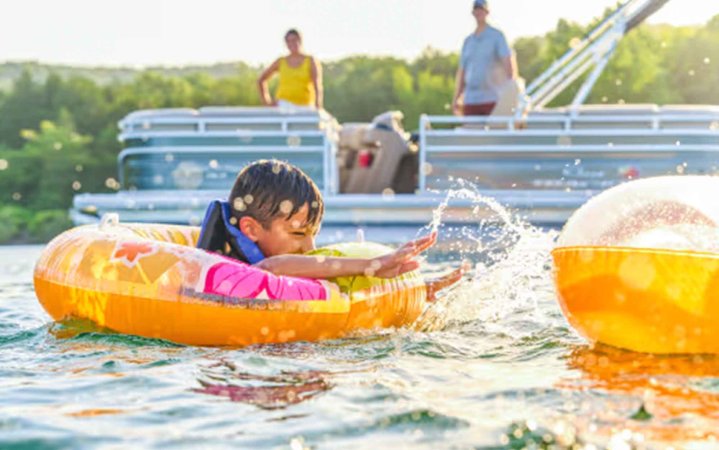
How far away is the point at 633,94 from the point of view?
150ft

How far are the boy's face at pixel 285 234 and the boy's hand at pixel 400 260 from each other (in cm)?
43

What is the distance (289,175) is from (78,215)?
9154 millimetres

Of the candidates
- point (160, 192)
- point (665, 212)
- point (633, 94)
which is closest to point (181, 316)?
point (665, 212)

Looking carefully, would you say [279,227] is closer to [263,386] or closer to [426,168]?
[263,386]

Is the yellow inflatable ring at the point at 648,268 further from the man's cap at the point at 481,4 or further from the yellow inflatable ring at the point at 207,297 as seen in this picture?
the man's cap at the point at 481,4

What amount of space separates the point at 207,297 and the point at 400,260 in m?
0.90

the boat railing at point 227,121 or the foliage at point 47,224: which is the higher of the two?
the boat railing at point 227,121

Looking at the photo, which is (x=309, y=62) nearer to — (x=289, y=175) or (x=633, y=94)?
(x=289, y=175)

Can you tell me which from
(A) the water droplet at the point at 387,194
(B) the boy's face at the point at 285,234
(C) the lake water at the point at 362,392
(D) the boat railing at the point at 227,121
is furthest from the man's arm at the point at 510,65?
(B) the boy's face at the point at 285,234

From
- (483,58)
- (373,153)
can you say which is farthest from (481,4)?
(373,153)

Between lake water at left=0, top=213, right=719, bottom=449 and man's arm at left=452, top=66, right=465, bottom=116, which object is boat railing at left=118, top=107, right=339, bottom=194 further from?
lake water at left=0, top=213, right=719, bottom=449

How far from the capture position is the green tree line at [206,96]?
45.8 meters

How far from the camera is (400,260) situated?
497 cm

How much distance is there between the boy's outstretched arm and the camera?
5020 millimetres
